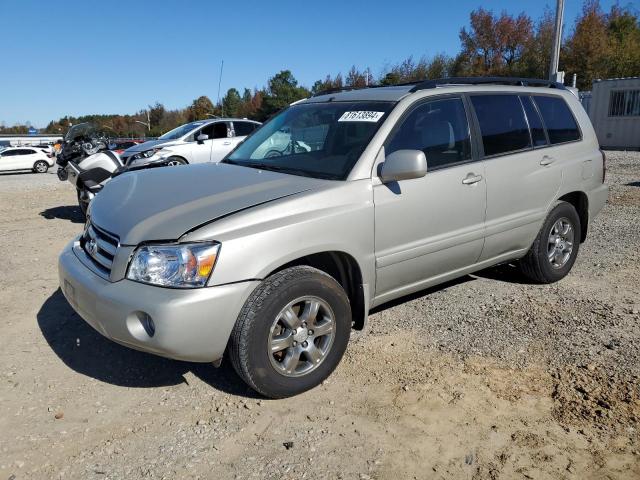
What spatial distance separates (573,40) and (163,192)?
42.2 metres

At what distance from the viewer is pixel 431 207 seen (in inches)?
144

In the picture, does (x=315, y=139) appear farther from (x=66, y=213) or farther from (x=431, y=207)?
(x=66, y=213)

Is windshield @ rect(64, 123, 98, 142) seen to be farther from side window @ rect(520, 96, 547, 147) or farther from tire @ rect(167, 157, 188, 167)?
side window @ rect(520, 96, 547, 147)

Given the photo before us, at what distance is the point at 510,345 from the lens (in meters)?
3.79

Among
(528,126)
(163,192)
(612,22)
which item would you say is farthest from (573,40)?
(163,192)

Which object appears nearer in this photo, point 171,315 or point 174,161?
point 171,315

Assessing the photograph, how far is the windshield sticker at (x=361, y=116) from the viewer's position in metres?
3.62

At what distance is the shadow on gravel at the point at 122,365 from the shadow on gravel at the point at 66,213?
4.97m

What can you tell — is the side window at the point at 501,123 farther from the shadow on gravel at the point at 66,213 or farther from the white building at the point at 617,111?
the white building at the point at 617,111

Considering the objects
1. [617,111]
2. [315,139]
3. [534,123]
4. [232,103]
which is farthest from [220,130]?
[232,103]

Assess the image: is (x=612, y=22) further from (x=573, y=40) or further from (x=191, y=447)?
(x=191, y=447)

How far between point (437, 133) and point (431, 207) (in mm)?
592

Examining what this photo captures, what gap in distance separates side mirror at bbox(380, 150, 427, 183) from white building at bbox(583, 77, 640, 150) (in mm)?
21835

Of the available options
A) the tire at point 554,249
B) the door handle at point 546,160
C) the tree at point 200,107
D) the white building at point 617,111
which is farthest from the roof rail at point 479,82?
the tree at point 200,107
